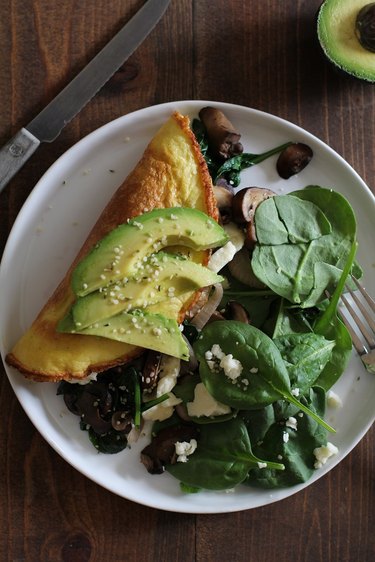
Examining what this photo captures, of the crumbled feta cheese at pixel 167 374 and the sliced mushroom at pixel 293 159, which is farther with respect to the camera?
the sliced mushroom at pixel 293 159

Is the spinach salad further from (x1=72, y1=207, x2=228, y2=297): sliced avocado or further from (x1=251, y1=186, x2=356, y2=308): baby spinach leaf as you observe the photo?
(x1=72, y1=207, x2=228, y2=297): sliced avocado

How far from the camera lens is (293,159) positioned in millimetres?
1948

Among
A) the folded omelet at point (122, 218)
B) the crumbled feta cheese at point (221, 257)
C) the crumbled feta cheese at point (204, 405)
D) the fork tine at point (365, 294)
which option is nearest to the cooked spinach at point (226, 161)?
the folded omelet at point (122, 218)

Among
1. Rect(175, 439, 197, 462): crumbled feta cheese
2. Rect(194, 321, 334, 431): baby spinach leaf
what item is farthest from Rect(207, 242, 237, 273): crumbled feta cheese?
Rect(175, 439, 197, 462): crumbled feta cheese

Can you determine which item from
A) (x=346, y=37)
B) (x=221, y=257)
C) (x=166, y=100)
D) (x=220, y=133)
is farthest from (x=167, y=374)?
(x=346, y=37)

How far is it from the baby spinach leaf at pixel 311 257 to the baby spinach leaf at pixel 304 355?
0.35 feet

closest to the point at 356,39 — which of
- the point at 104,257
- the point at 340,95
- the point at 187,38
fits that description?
the point at 340,95

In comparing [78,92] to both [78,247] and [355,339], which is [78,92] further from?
[355,339]

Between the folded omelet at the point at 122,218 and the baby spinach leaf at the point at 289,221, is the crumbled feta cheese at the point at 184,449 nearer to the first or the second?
the folded omelet at the point at 122,218

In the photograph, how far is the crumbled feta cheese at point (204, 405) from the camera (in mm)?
1808

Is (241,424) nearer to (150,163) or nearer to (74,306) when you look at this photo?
(74,306)

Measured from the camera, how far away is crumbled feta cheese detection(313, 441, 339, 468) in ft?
6.14

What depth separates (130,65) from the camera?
1992 millimetres

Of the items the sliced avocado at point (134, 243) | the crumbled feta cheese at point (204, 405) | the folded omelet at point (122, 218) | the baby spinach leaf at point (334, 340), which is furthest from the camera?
the baby spinach leaf at point (334, 340)
